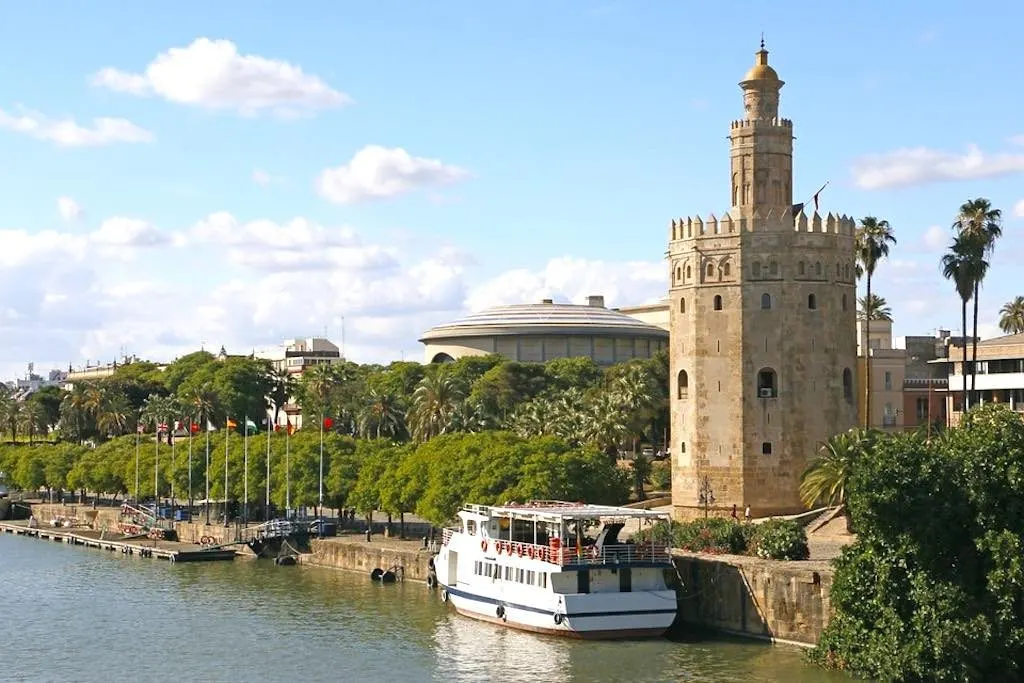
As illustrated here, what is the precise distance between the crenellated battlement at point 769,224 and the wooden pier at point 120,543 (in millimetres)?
33541

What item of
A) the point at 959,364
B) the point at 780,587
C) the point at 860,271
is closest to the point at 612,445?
the point at 860,271

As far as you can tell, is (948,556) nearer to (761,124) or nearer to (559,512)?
(559,512)

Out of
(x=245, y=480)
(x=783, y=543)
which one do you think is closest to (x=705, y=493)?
(x=783, y=543)

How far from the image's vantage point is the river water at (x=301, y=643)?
5291 centimetres

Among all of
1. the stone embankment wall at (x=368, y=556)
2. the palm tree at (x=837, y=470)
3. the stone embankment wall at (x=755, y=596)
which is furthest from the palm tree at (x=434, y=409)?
the stone embankment wall at (x=755, y=596)

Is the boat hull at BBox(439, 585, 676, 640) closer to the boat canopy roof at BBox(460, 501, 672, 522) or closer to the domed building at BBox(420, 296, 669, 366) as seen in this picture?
the boat canopy roof at BBox(460, 501, 672, 522)

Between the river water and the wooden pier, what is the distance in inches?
392

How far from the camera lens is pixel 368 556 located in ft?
262

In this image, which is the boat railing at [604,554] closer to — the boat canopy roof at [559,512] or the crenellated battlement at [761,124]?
the boat canopy roof at [559,512]

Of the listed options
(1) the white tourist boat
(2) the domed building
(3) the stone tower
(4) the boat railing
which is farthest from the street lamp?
(2) the domed building

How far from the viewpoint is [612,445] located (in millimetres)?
93562

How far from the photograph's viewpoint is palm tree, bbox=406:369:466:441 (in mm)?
107812

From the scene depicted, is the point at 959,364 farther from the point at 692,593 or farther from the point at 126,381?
the point at 126,381

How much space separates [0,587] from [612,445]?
34459 millimetres
